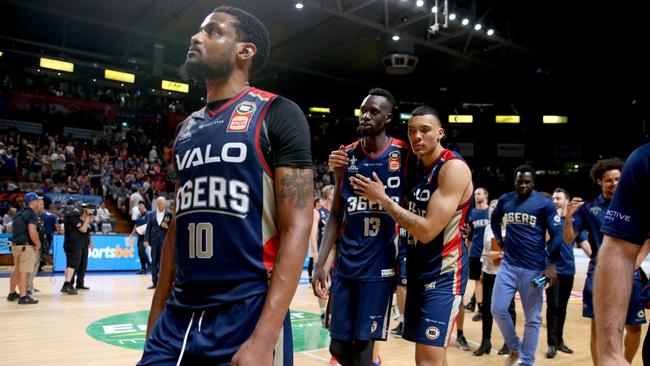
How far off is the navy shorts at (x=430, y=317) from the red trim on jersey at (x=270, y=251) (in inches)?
71.2

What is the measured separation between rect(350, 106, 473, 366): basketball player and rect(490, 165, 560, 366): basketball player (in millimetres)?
2111

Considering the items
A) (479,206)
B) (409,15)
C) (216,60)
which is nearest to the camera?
(216,60)

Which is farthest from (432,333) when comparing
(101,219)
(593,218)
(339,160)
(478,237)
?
(101,219)

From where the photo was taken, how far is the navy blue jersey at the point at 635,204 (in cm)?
170

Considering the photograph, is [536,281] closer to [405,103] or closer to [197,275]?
[197,275]

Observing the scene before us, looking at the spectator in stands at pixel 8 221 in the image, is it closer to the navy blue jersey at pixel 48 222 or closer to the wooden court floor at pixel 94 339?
the navy blue jersey at pixel 48 222

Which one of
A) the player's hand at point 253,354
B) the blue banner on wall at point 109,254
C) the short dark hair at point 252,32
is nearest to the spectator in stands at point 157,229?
the blue banner on wall at point 109,254

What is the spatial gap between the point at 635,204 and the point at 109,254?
47.4ft

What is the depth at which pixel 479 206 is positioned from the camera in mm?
8578

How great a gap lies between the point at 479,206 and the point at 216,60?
23.5ft

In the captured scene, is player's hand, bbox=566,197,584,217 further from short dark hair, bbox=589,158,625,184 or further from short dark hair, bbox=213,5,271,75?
short dark hair, bbox=213,5,271,75

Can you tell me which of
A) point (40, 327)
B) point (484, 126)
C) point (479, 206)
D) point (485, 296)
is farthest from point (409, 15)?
point (484, 126)

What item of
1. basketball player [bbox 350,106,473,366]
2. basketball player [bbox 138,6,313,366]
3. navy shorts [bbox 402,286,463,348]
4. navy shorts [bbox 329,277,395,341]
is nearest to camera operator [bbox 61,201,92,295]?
navy shorts [bbox 329,277,395,341]

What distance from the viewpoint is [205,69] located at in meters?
2.08
